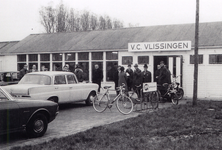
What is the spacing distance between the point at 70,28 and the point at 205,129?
1947 inches

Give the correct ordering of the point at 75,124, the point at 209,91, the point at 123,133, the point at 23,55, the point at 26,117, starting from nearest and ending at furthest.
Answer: the point at 26,117 → the point at 123,133 → the point at 75,124 → the point at 209,91 → the point at 23,55

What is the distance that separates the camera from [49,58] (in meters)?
24.0

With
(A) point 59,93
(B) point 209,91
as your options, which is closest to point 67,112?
(A) point 59,93

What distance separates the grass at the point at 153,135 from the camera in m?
7.06

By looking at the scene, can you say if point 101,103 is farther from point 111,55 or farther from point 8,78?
point 111,55

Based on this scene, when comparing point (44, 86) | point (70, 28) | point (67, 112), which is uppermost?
point (70, 28)

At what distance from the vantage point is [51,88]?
12.7m

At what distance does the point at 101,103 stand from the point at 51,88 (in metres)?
2.04

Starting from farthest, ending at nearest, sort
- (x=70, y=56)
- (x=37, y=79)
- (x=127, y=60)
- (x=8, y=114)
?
(x=70, y=56) < (x=127, y=60) < (x=37, y=79) < (x=8, y=114)


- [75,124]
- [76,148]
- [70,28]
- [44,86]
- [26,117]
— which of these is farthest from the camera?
[70,28]

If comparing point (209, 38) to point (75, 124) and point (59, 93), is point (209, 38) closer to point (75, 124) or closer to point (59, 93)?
point (59, 93)

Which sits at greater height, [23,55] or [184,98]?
[23,55]

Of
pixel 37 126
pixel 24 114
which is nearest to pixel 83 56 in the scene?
pixel 37 126

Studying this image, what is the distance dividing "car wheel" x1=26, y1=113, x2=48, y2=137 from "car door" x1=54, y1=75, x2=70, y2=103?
4.50 meters
